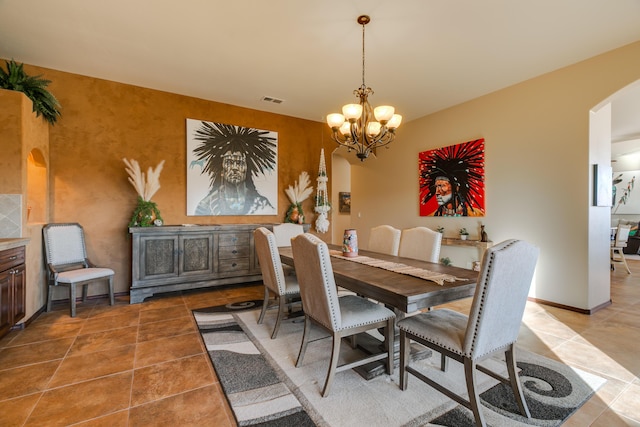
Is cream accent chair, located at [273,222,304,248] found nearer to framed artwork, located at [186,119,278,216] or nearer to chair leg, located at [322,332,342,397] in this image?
framed artwork, located at [186,119,278,216]

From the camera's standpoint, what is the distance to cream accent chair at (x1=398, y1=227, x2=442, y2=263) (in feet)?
9.56

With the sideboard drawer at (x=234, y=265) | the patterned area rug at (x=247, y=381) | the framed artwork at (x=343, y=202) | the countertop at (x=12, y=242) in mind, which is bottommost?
the patterned area rug at (x=247, y=381)

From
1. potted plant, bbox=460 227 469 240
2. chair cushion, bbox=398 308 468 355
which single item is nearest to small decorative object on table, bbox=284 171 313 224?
potted plant, bbox=460 227 469 240

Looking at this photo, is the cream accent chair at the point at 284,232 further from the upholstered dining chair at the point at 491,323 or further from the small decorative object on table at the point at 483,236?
the small decorative object on table at the point at 483,236

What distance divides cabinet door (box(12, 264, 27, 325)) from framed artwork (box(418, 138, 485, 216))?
525 centimetres

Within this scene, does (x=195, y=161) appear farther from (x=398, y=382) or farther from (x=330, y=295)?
(x=398, y=382)

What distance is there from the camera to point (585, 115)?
340cm

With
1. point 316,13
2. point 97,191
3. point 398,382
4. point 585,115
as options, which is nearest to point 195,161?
point 97,191

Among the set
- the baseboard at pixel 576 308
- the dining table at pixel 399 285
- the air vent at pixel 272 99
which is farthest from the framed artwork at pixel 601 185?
the air vent at pixel 272 99

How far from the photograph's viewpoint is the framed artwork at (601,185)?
3426mm

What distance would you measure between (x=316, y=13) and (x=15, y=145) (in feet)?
10.4

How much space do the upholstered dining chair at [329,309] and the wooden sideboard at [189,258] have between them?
2.47m

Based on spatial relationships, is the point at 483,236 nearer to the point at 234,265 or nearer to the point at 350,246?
the point at 350,246

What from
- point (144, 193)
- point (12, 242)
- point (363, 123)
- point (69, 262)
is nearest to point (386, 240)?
point (363, 123)
